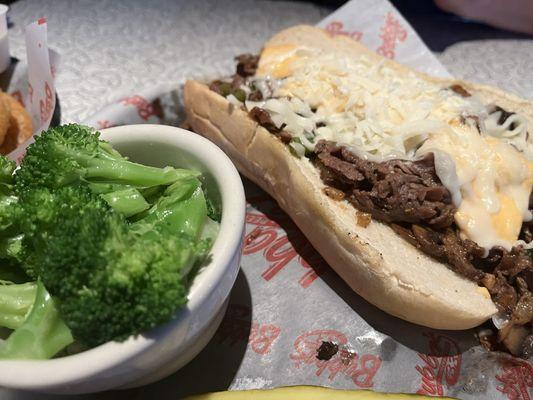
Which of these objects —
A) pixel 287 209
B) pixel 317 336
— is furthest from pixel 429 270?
pixel 287 209

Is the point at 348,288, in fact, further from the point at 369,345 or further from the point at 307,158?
the point at 307,158

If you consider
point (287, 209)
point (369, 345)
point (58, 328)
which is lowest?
point (369, 345)

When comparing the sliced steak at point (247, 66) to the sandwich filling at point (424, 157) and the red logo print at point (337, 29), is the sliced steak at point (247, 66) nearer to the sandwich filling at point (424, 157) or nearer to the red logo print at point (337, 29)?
the sandwich filling at point (424, 157)

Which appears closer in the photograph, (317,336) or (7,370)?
(7,370)

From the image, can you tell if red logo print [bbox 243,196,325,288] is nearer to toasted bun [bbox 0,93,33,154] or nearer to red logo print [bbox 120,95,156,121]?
red logo print [bbox 120,95,156,121]

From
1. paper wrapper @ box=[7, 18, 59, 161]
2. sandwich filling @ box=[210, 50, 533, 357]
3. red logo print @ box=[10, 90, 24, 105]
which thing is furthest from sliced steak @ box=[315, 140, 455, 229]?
red logo print @ box=[10, 90, 24, 105]

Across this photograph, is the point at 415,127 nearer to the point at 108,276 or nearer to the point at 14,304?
the point at 108,276

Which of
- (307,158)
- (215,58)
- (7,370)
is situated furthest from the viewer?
(215,58)
